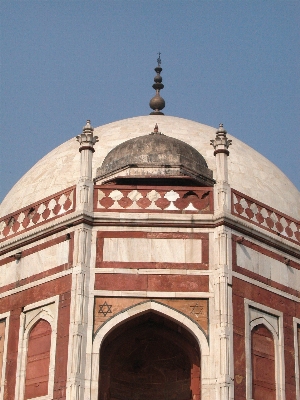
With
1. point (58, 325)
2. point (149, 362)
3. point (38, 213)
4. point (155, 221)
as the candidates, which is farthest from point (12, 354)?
point (155, 221)

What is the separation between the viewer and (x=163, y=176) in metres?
20.5

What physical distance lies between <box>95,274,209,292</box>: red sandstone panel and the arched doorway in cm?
58

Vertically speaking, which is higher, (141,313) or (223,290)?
(223,290)

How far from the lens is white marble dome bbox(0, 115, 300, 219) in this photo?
25.1 metres

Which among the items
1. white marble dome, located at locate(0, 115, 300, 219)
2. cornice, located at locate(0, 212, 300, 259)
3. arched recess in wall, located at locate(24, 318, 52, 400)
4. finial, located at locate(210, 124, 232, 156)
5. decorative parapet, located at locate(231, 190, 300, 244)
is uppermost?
white marble dome, located at locate(0, 115, 300, 219)

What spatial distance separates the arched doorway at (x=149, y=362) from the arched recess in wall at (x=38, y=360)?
1095 mm

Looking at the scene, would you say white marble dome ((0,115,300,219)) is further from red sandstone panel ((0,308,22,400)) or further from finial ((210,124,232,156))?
red sandstone panel ((0,308,22,400))

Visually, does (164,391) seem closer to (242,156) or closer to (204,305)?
(204,305)

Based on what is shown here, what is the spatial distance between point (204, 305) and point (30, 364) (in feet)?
12.1

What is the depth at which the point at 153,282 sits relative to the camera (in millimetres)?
18141

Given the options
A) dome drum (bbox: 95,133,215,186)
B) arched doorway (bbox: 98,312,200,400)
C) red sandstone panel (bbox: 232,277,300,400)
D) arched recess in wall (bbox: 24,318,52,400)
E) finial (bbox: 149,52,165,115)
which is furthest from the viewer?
finial (bbox: 149,52,165,115)

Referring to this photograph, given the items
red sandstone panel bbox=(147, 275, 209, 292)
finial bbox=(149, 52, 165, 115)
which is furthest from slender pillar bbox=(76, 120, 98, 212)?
finial bbox=(149, 52, 165, 115)

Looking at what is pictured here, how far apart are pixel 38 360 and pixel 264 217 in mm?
5519

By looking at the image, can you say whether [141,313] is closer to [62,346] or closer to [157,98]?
[62,346]
